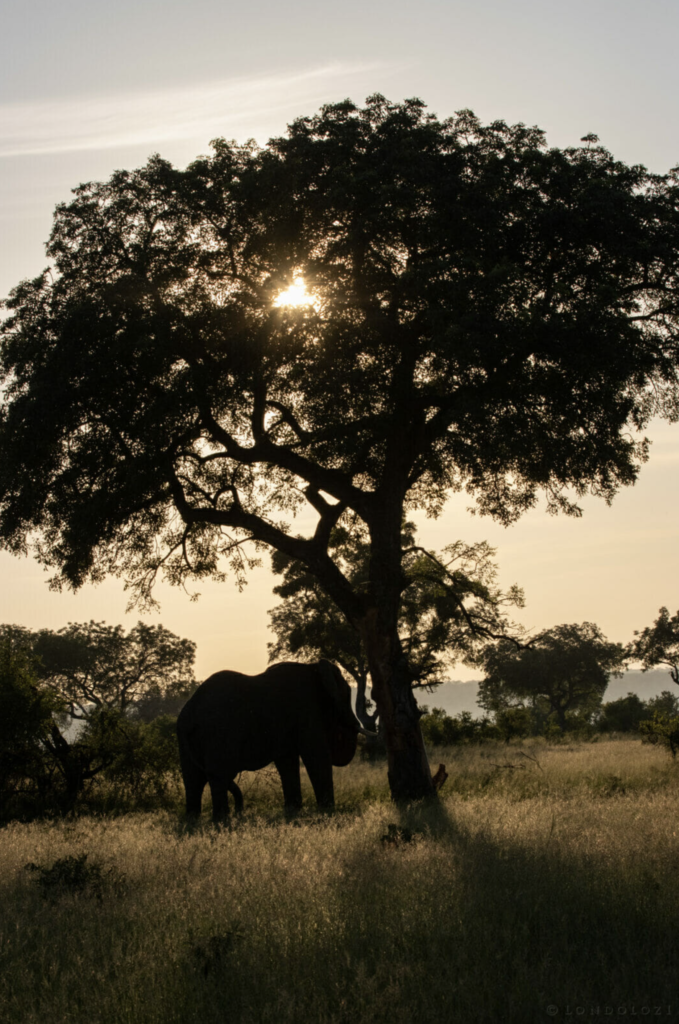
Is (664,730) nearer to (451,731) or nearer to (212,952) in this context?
(451,731)

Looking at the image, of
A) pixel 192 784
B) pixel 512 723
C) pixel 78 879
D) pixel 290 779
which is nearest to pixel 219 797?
pixel 192 784

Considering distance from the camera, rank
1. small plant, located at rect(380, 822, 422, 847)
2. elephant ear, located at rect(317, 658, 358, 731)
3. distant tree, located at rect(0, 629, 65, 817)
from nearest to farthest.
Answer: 1. small plant, located at rect(380, 822, 422, 847)
2. elephant ear, located at rect(317, 658, 358, 731)
3. distant tree, located at rect(0, 629, 65, 817)

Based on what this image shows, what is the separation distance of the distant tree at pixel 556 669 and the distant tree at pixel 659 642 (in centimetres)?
376

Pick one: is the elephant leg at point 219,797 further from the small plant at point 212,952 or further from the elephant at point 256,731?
the small plant at point 212,952

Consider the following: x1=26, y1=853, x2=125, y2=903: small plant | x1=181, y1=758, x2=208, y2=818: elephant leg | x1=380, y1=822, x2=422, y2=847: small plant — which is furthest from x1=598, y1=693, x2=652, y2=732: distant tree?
x1=26, y1=853, x2=125, y2=903: small plant

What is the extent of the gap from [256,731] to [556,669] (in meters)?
55.1

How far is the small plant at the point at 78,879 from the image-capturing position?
8695 millimetres

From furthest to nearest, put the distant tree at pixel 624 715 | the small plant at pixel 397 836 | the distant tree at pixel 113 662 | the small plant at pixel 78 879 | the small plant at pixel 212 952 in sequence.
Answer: the distant tree at pixel 113 662 → the distant tree at pixel 624 715 → the small plant at pixel 397 836 → the small plant at pixel 78 879 → the small plant at pixel 212 952

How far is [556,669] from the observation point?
67188 millimetres

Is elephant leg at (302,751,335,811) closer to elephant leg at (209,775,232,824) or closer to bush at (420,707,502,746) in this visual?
elephant leg at (209,775,232,824)

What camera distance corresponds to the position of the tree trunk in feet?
→ 56.9

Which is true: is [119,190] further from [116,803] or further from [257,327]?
[116,803]

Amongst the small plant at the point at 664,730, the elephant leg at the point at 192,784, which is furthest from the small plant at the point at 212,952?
the small plant at the point at 664,730

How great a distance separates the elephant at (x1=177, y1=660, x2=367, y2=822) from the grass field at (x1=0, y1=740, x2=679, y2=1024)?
3.80 m
